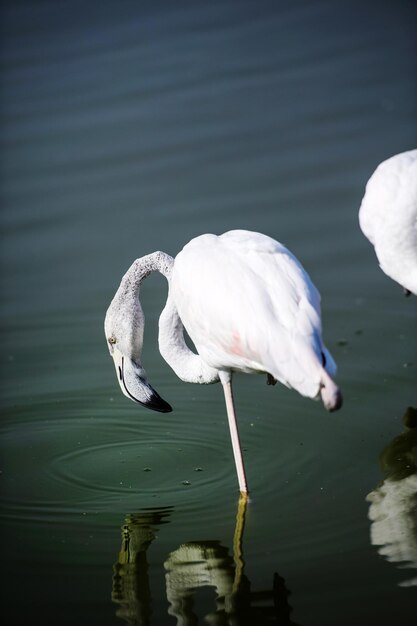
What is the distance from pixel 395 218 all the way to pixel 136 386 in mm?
1745

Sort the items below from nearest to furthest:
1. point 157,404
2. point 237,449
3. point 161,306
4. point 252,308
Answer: point 252,308
point 237,449
point 157,404
point 161,306

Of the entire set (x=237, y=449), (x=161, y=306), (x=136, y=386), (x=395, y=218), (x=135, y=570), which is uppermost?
(x=161, y=306)

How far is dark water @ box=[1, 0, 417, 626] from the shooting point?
195 inches

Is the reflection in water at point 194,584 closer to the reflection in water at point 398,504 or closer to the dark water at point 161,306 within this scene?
the dark water at point 161,306

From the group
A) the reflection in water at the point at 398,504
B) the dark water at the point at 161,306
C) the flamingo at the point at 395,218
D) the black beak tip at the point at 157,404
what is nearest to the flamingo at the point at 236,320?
the black beak tip at the point at 157,404

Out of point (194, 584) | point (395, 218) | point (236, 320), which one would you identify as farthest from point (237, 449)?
point (395, 218)

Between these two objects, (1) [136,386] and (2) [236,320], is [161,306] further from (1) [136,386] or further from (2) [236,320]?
(2) [236,320]

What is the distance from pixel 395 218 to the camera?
6.27 meters

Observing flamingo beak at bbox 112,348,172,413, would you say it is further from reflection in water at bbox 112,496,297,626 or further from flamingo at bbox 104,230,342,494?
reflection in water at bbox 112,496,297,626

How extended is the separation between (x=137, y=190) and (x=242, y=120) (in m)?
1.68

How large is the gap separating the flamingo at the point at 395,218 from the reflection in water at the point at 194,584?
173 cm

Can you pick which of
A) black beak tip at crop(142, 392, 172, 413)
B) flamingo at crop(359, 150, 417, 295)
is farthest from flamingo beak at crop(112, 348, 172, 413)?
flamingo at crop(359, 150, 417, 295)

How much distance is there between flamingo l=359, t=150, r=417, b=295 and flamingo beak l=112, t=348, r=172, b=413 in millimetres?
1531

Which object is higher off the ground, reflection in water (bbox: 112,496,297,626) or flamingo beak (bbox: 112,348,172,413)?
flamingo beak (bbox: 112,348,172,413)
